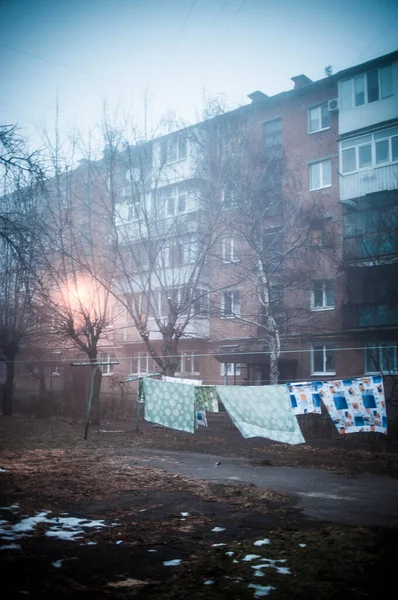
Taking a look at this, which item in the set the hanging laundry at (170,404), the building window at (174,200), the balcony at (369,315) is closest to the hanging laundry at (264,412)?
the hanging laundry at (170,404)

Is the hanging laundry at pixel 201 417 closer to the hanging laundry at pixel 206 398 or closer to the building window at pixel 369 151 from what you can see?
the hanging laundry at pixel 206 398

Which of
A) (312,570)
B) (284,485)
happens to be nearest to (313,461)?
(284,485)

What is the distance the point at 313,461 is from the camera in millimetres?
11781

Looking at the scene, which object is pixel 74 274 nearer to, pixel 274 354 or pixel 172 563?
pixel 274 354

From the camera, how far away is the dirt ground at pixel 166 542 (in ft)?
13.1

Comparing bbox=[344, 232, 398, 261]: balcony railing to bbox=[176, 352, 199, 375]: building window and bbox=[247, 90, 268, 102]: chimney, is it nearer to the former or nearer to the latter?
bbox=[176, 352, 199, 375]: building window

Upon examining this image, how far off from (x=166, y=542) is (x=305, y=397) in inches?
294

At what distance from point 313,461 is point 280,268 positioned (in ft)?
37.6

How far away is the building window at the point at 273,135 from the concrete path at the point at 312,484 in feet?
60.3

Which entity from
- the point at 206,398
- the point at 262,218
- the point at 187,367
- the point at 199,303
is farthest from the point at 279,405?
the point at 187,367

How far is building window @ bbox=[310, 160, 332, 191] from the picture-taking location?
2550 centimetres

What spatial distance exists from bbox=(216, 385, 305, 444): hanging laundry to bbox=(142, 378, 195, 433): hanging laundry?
157cm

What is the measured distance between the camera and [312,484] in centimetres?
887

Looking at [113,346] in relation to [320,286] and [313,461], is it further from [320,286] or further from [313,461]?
[313,461]
